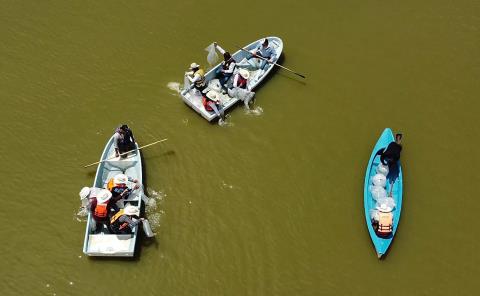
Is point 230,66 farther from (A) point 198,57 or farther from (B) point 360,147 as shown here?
(B) point 360,147

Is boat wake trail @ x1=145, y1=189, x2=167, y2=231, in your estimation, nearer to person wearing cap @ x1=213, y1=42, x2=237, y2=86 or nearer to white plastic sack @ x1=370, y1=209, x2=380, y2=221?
person wearing cap @ x1=213, y1=42, x2=237, y2=86

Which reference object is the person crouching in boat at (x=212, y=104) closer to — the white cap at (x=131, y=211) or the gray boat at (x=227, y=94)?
the gray boat at (x=227, y=94)

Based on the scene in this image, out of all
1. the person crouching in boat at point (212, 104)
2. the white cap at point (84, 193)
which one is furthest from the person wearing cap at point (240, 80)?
the white cap at point (84, 193)

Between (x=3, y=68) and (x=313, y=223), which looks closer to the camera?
(x=313, y=223)

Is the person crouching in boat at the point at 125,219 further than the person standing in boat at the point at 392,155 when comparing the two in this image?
No

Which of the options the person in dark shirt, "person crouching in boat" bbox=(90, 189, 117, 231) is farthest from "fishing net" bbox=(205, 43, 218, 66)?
the person in dark shirt

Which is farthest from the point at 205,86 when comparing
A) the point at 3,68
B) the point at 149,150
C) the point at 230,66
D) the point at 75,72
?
the point at 3,68
